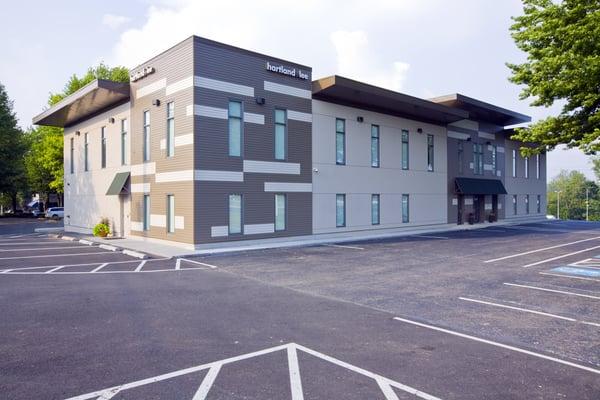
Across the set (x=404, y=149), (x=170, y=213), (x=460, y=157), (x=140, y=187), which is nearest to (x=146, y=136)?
(x=140, y=187)

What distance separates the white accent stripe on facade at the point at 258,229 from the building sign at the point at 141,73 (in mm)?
10319

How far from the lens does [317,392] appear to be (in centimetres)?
512

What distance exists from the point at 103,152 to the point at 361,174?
17.8 meters

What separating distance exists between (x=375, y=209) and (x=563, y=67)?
1516 centimetres

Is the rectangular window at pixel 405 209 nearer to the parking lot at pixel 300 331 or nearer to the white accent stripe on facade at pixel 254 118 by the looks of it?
the white accent stripe on facade at pixel 254 118

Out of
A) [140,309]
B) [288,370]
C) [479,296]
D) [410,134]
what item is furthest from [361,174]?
[288,370]

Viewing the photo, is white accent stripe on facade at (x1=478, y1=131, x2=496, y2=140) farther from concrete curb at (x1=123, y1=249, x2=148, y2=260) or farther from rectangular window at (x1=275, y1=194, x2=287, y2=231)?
concrete curb at (x1=123, y1=249, x2=148, y2=260)

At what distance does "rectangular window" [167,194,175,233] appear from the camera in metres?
20.7

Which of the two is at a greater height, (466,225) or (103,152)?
(103,152)

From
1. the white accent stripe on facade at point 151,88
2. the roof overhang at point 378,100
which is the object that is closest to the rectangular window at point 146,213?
the white accent stripe on facade at point 151,88

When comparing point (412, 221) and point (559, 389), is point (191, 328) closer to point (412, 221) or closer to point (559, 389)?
point (559, 389)

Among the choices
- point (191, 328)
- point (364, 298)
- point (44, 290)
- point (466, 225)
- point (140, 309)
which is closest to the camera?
point (191, 328)

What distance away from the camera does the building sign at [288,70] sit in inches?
855

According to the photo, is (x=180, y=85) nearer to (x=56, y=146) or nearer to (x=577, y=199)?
(x=56, y=146)
